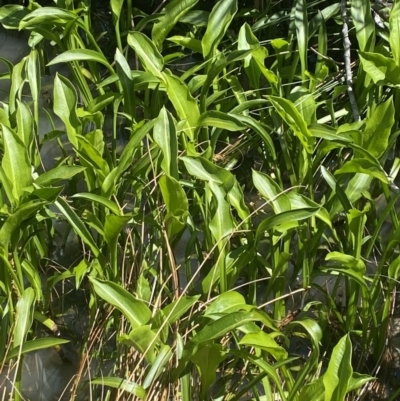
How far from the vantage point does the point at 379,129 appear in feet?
5.12

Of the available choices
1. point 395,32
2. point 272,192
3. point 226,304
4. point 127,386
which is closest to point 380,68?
point 395,32

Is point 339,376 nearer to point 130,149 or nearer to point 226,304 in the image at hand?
point 226,304

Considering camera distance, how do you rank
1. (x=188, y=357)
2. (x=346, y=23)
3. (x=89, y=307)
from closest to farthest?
(x=188, y=357)
(x=89, y=307)
(x=346, y=23)

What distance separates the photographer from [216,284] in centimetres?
152

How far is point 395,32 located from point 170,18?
22.0 inches

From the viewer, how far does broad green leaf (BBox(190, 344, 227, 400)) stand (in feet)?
4.26

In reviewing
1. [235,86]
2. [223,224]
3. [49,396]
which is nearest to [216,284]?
[223,224]

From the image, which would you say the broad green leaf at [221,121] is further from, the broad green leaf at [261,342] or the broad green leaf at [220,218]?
the broad green leaf at [261,342]

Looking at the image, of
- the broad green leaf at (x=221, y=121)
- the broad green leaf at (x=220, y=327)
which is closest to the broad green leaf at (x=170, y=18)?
the broad green leaf at (x=221, y=121)

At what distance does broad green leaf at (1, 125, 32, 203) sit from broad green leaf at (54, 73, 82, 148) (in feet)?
0.60

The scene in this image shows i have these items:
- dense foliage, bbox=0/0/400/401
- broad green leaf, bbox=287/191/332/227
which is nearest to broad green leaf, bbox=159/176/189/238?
dense foliage, bbox=0/0/400/401

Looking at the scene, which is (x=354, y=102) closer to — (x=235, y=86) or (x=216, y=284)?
(x=235, y=86)

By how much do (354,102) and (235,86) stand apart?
0.97 ft

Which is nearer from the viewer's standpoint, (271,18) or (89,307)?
(89,307)
